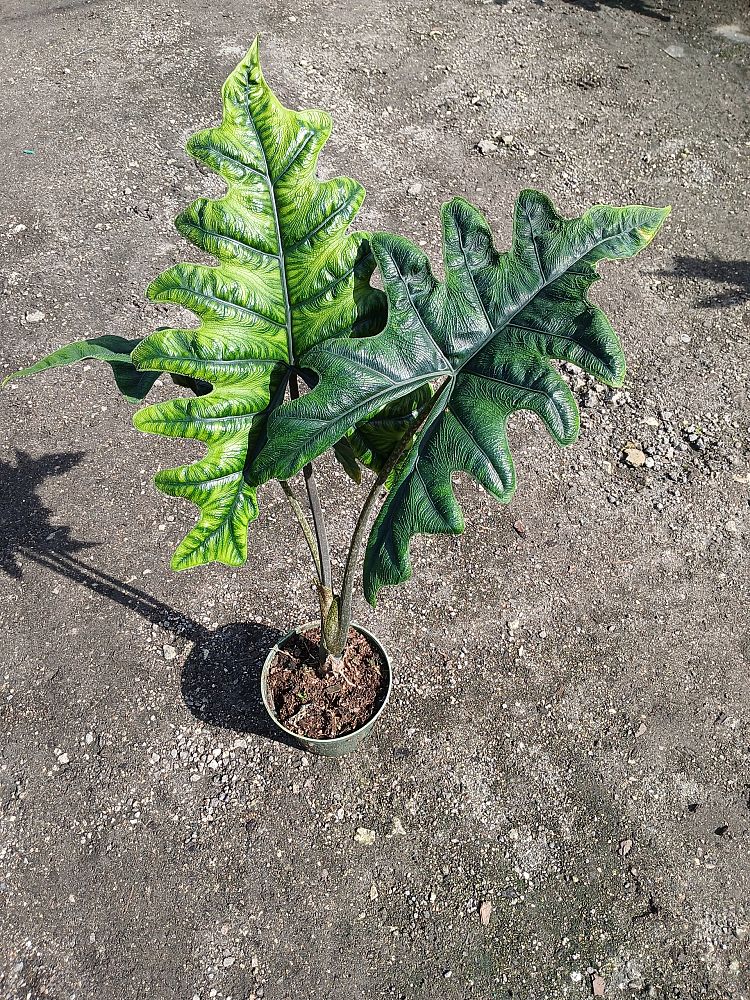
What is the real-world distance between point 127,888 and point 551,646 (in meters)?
1.85

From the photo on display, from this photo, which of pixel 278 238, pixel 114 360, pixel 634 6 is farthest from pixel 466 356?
pixel 634 6

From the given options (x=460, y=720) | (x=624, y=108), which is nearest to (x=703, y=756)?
(x=460, y=720)

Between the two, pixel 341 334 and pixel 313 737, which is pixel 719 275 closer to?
pixel 341 334

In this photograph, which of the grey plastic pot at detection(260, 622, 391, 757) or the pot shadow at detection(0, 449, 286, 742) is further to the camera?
the pot shadow at detection(0, 449, 286, 742)

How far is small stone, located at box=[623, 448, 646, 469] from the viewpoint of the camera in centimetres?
418

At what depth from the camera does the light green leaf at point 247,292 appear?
6.95ft

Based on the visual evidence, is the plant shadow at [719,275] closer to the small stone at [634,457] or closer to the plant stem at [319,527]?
the small stone at [634,457]

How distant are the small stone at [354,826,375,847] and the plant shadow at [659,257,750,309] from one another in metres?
3.47

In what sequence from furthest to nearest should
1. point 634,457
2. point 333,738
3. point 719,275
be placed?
1. point 719,275
2. point 634,457
3. point 333,738

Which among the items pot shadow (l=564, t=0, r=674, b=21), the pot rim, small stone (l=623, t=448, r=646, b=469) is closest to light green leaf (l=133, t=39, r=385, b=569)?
the pot rim

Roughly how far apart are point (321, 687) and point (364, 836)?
21.6 inches

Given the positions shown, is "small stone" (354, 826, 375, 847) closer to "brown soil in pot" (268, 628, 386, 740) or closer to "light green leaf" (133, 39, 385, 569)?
"brown soil in pot" (268, 628, 386, 740)

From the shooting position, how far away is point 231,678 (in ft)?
11.2

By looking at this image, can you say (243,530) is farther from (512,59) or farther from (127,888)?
(512,59)
